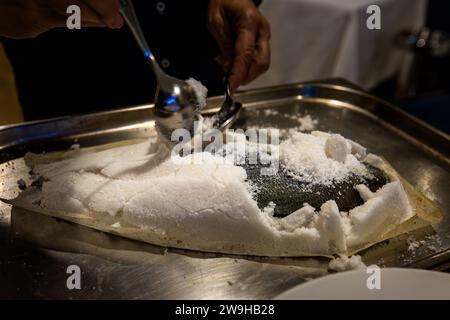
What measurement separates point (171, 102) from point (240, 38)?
0.46 metres

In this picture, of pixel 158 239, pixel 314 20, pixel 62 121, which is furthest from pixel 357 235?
pixel 314 20

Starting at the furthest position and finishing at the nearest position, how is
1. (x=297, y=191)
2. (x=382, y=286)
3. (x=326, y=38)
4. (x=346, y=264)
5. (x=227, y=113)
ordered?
(x=326, y=38)
(x=227, y=113)
(x=297, y=191)
(x=346, y=264)
(x=382, y=286)

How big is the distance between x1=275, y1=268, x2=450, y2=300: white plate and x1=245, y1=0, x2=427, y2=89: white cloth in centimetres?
183

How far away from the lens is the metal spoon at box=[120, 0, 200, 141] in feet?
3.92

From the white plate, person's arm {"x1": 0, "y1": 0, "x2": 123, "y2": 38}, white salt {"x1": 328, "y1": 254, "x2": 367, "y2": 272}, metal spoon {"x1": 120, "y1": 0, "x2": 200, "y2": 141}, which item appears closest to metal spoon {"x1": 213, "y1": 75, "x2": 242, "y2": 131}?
metal spoon {"x1": 120, "y1": 0, "x2": 200, "y2": 141}

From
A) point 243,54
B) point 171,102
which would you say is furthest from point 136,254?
point 243,54

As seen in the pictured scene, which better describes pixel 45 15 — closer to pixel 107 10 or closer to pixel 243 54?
pixel 107 10

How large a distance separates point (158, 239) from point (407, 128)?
0.93 metres

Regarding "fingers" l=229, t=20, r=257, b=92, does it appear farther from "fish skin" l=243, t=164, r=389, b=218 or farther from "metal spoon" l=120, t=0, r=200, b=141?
"fish skin" l=243, t=164, r=389, b=218

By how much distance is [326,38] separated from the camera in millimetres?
2496

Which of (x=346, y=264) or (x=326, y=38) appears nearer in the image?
(x=346, y=264)

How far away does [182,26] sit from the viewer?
65.9 inches

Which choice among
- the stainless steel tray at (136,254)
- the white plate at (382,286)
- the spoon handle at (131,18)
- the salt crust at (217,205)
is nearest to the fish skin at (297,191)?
the salt crust at (217,205)
